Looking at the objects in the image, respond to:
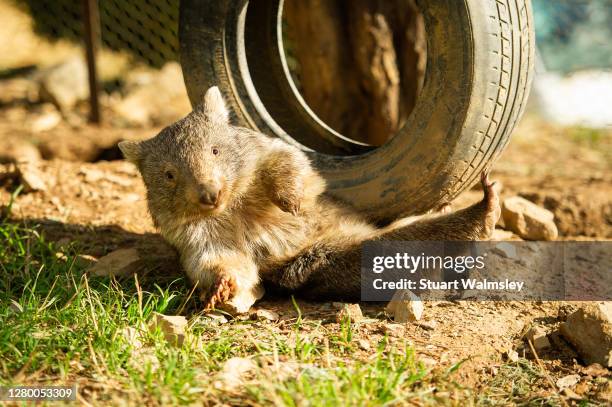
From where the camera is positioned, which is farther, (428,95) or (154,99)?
(154,99)

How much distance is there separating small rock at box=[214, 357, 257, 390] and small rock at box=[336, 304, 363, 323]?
0.72m

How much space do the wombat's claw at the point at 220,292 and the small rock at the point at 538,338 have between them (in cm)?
167

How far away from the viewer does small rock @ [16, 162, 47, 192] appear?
604 centimetres

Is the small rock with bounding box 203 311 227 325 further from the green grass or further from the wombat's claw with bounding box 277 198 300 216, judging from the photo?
the wombat's claw with bounding box 277 198 300 216

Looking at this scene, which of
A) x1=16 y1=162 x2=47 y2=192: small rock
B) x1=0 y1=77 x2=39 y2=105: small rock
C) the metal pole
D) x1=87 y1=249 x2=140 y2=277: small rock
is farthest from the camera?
x1=0 y1=77 x2=39 y2=105: small rock

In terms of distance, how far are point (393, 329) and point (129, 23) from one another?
20.5 ft

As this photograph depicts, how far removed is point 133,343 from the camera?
11.6 feet

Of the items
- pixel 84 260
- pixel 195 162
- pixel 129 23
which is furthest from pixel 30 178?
pixel 129 23

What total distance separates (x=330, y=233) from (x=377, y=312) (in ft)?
2.22

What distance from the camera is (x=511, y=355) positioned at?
3.66 m

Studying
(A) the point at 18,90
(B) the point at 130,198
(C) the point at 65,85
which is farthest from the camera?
(A) the point at 18,90

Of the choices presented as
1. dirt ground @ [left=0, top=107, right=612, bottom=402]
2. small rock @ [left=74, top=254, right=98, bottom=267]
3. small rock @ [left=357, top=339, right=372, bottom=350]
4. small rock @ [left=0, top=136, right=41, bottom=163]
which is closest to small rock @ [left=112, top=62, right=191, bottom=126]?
dirt ground @ [left=0, top=107, right=612, bottom=402]

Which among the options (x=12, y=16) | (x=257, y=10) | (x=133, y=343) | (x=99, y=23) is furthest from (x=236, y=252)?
(x=12, y=16)

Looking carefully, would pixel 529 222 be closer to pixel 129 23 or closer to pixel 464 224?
pixel 464 224
